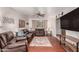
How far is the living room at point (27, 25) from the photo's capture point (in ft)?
6.51

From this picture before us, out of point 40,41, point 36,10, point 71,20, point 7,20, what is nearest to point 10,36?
point 7,20

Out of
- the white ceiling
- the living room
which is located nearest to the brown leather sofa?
the living room

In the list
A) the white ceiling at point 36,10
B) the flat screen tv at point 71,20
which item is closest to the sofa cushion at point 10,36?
the white ceiling at point 36,10

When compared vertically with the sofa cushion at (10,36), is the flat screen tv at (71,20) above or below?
above

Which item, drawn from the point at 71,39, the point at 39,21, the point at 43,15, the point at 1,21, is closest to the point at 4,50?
the point at 1,21

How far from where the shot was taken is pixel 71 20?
2098 millimetres

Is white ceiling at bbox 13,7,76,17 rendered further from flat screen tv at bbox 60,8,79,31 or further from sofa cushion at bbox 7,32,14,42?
sofa cushion at bbox 7,32,14,42

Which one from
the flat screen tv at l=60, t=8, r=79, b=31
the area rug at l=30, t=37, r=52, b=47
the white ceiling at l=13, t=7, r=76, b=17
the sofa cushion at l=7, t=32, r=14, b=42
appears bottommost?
the area rug at l=30, t=37, r=52, b=47

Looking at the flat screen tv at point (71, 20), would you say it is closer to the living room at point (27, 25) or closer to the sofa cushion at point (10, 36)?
the living room at point (27, 25)

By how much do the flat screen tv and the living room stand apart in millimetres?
90

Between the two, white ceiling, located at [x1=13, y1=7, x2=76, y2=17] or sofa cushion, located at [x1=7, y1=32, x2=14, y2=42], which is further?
sofa cushion, located at [x1=7, y1=32, x2=14, y2=42]

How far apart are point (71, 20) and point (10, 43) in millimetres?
1429

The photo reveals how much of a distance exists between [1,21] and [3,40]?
1.40ft

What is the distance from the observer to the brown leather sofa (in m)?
1.96
